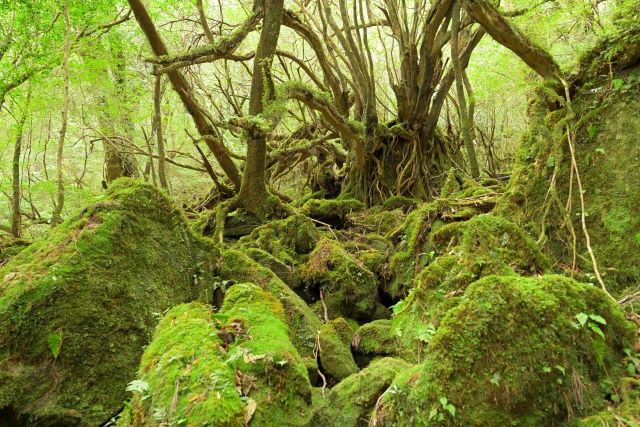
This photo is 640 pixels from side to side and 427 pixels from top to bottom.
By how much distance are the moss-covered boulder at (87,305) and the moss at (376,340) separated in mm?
1771

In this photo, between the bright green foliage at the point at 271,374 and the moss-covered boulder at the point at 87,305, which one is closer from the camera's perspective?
the bright green foliage at the point at 271,374

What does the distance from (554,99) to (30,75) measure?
366 inches

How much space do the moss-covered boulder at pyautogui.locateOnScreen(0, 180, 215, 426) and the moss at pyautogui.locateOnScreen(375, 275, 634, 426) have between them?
7.75 feet

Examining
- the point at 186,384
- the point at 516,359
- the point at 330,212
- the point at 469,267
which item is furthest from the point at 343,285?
the point at 330,212

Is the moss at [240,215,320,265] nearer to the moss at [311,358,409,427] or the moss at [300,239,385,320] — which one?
the moss at [300,239,385,320]

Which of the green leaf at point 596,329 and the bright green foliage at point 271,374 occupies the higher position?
the green leaf at point 596,329

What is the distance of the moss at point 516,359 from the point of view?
227 cm

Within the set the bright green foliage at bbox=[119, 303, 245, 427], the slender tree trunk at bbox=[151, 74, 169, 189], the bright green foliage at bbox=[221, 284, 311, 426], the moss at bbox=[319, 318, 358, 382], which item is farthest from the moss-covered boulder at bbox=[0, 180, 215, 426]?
the slender tree trunk at bbox=[151, 74, 169, 189]

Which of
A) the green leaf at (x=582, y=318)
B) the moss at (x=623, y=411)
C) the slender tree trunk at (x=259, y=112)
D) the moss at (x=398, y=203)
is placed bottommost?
the moss at (x=623, y=411)

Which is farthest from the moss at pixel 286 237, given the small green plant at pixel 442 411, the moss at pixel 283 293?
the small green plant at pixel 442 411

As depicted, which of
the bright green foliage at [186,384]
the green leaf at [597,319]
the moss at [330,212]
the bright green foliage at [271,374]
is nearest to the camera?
the bright green foliage at [186,384]

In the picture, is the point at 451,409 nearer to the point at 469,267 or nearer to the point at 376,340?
the point at 469,267

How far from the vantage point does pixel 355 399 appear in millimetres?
2846

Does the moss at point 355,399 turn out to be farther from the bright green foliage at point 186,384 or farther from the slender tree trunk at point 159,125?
the slender tree trunk at point 159,125
